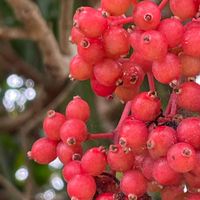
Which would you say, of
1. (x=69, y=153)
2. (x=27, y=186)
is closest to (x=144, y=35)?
(x=69, y=153)

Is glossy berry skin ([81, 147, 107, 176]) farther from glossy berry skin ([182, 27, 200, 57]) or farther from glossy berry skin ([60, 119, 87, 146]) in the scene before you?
glossy berry skin ([182, 27, 200, 57])

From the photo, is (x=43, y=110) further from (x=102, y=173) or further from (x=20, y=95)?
(x=102, y=173)

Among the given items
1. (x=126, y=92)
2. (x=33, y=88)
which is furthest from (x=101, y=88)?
(x=33, y=88)

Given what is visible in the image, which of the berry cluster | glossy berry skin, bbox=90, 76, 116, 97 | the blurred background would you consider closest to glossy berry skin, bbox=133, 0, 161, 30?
the berry cluster

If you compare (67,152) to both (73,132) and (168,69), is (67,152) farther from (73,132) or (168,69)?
(168,69)

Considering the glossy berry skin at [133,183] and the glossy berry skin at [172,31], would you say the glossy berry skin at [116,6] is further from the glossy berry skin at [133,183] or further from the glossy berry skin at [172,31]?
the glossy berry skin at [133,183]
